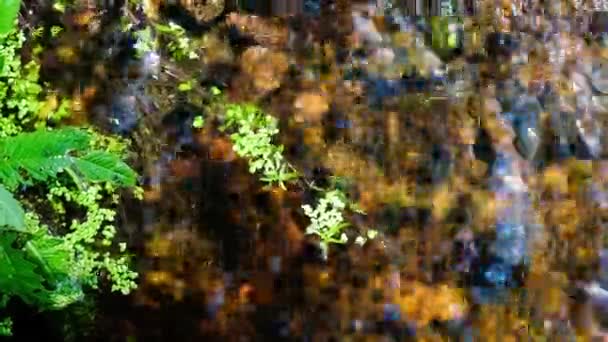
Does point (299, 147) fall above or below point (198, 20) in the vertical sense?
below

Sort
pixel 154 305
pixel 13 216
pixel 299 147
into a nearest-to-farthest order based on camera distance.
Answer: pixel 13 216, pixel 154 305, pixel 299 147

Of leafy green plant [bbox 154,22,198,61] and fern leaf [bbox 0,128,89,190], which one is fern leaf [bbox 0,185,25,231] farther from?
leafy green plant [bbox 154,22,198,61]

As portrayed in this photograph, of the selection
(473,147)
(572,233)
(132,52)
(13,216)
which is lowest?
(572,233)

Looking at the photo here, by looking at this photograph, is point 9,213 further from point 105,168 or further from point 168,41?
point 168,41

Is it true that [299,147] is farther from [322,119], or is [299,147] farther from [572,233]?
[572,233]

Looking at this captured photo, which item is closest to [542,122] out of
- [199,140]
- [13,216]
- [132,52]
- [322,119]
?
[322,119]

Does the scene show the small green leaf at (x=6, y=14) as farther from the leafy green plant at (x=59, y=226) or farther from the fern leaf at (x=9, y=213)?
the fern leaf at (x=9, y=213)
